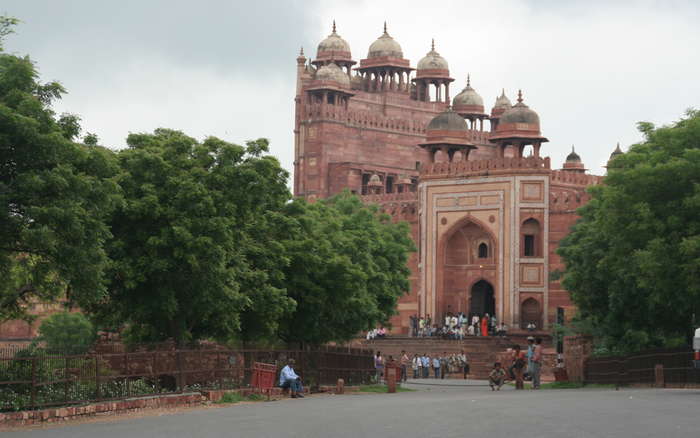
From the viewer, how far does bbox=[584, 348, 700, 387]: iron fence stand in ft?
101

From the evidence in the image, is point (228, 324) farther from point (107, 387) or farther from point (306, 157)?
point (306, 157)

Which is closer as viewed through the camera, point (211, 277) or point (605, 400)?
point (605, 400)

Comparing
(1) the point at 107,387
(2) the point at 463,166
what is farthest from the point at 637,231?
(2) the point at 463,166

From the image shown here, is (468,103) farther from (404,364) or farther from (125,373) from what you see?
(125,373)

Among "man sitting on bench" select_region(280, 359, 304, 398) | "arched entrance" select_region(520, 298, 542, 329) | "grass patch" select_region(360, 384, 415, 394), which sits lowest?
"grass patch" select_region(360, 384, 415, 394)

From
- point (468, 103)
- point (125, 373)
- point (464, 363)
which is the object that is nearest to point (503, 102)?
point (468, 103)

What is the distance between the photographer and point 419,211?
66.4 m

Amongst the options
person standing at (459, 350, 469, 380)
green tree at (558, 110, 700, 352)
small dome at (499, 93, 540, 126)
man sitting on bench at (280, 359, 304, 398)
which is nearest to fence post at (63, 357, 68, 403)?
man sitting on bench at (280, 359, 304, 398)

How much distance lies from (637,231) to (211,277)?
10.8 metres

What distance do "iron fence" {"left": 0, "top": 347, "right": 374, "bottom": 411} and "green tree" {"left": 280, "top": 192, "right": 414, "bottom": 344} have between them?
69.7 inches

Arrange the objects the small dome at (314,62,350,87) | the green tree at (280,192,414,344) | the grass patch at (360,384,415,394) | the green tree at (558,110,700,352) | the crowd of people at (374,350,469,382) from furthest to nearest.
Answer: the small dome at (314,62,350,87) → the crowd of people at (374,350,469,382) → the grass patch at (360,384,415,394) → the green tree at (280,192,414,344) → the green tree at (558,110,700,352)

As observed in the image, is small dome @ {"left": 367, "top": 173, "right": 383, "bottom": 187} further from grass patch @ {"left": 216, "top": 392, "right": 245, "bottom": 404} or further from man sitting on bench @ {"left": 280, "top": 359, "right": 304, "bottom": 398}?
grass patch @ {"left": 216, "top": 392, "right": 245, "bottom": 404}

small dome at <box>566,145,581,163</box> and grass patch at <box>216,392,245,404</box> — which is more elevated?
small dome at <box>566,145,581,163</box>

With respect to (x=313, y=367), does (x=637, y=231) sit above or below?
above
